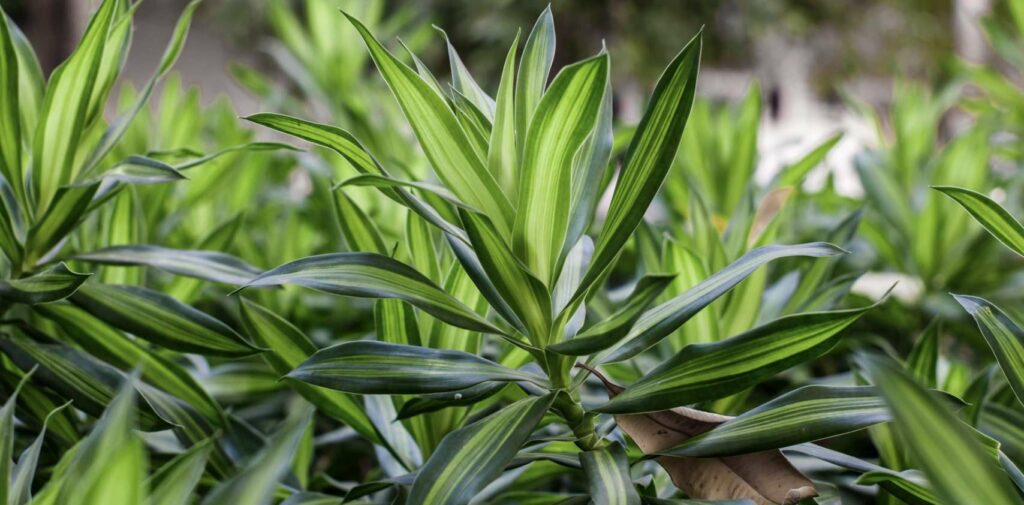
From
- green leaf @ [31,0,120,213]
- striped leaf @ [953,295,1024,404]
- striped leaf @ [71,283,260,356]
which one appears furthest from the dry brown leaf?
green leaf @ [31,0,120,213]

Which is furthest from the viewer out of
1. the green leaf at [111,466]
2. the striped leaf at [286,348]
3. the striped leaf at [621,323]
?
the striped leaf at [286,348]

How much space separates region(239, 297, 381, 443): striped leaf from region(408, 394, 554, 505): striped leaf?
133mm

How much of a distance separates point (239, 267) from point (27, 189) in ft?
0.48

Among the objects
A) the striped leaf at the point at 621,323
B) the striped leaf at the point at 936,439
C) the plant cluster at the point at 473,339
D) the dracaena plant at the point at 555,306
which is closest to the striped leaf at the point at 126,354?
the plant cluster at the point at 473,339

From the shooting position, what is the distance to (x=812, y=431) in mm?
431

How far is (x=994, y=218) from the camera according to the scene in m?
0.46

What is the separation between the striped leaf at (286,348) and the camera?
1.76 ft

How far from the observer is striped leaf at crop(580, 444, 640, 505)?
16.5 inches

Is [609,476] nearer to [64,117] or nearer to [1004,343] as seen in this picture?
[1004,343]

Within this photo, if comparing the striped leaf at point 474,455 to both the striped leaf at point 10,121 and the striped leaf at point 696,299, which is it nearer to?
the striped leaf at point 696,299

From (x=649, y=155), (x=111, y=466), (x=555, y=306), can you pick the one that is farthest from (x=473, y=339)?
(x=111, y=466)

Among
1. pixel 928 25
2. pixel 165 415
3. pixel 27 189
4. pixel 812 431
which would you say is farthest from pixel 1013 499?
pixel 928 25

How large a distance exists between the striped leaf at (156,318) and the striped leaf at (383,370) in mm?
119

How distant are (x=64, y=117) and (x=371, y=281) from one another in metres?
0.28
